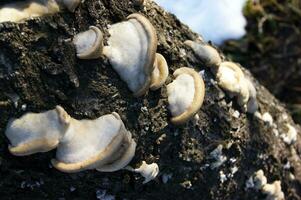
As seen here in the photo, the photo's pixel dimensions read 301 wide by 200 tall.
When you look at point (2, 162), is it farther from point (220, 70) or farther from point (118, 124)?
point (220, 70)

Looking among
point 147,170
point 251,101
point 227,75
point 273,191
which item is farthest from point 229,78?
point 273,191

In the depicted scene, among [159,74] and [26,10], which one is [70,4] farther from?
[159,74]

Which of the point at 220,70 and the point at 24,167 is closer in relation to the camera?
the point at 24,167

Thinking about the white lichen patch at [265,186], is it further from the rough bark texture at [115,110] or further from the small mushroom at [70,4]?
the small mushroom at [70,4]

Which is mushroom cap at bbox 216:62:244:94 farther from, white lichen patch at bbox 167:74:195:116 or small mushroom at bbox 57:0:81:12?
small mushroom at bbox 57:0:81:12

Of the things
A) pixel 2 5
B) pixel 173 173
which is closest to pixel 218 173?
pixel 173 173

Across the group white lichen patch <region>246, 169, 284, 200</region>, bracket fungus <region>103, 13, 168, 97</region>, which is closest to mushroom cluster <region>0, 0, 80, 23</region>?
bracket fungus <region>103, 13, 168, 97</region>

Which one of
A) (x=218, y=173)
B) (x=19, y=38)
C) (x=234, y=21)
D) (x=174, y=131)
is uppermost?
(x=19, y=38)
